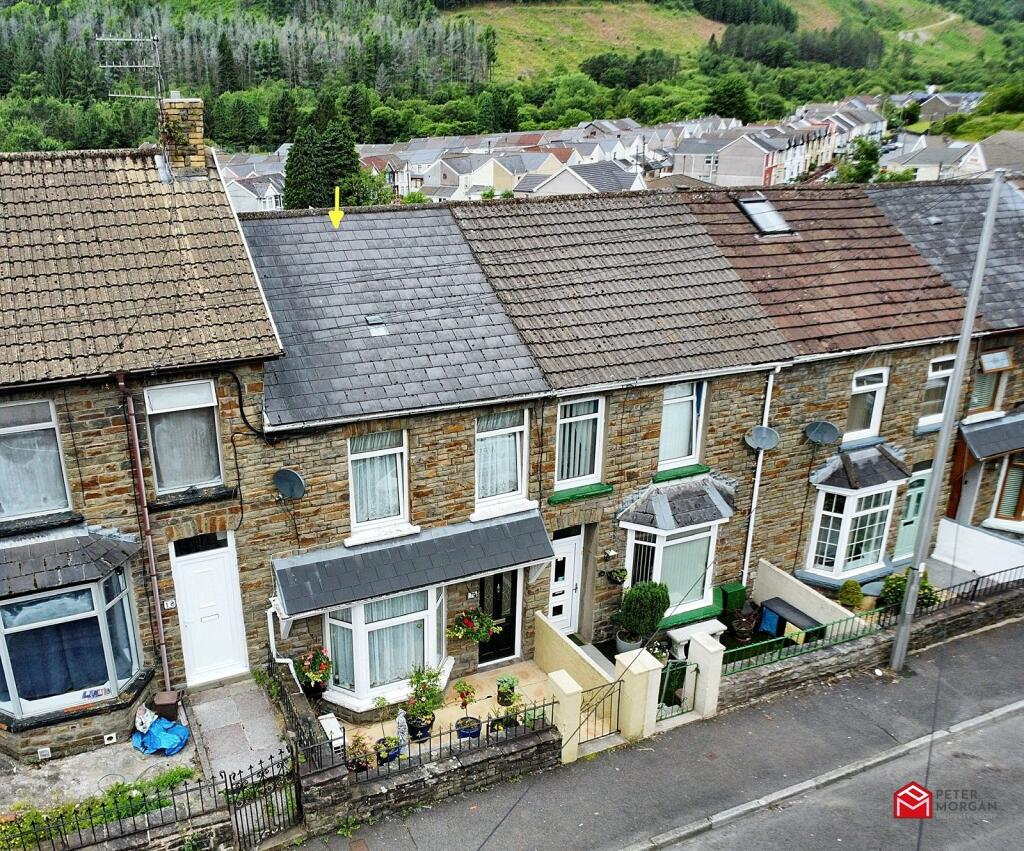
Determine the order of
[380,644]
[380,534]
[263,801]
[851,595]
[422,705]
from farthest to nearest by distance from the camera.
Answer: [851,595] < [380,644] < [380,534] < [422,705] < [263,801]

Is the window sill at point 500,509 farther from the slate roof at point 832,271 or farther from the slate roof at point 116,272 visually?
the slate roof at point 832,271

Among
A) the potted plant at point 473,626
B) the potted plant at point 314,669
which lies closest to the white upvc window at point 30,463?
the potted plant at point 314,669

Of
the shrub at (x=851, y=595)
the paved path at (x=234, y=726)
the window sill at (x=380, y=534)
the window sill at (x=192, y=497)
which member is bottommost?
the shrub at (x=851, y=595)

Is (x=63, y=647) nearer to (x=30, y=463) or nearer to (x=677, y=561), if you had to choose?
(x=30, y=463)

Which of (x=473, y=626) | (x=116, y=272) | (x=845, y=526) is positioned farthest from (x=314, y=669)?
(x=845, y=526)

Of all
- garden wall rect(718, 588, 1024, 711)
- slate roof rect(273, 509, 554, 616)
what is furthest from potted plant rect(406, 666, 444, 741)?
garden wall rect(718, 588, 1024, 711)

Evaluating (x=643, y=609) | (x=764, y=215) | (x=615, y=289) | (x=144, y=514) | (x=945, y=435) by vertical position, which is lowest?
(x=643, y=609)

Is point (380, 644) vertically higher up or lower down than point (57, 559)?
lower down
